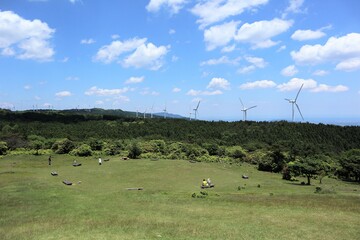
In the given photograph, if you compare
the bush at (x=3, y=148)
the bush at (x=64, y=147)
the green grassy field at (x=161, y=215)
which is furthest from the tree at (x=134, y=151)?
the bush at (x=3, y=148)

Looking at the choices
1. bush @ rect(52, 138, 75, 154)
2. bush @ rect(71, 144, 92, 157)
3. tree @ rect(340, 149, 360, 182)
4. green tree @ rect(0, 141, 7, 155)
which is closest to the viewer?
tree @ rect(340, 149, 360, 182)

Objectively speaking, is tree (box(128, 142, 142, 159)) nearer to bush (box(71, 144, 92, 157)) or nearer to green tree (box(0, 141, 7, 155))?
bush (box(71, 144, 92, 157))

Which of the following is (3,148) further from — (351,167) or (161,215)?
(351,167)

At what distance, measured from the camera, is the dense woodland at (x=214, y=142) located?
58.1 m

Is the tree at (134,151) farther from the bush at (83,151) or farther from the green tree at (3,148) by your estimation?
the green tree at (3,148)

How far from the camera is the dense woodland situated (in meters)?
58.1

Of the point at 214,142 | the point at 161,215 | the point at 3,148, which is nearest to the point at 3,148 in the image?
the point at 3,148

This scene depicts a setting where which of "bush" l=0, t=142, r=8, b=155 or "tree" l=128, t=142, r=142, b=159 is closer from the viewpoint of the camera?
"tree" l=128, t=142, r=142, b=159

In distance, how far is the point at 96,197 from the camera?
91.8 ft

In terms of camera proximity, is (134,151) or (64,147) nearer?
(134,151)

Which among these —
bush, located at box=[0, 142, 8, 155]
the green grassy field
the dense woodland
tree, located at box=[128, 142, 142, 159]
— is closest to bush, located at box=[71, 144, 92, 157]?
the dense woodland

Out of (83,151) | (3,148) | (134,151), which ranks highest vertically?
(134,151)

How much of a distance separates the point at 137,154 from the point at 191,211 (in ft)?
137

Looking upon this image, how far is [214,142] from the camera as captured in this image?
3282 inches
